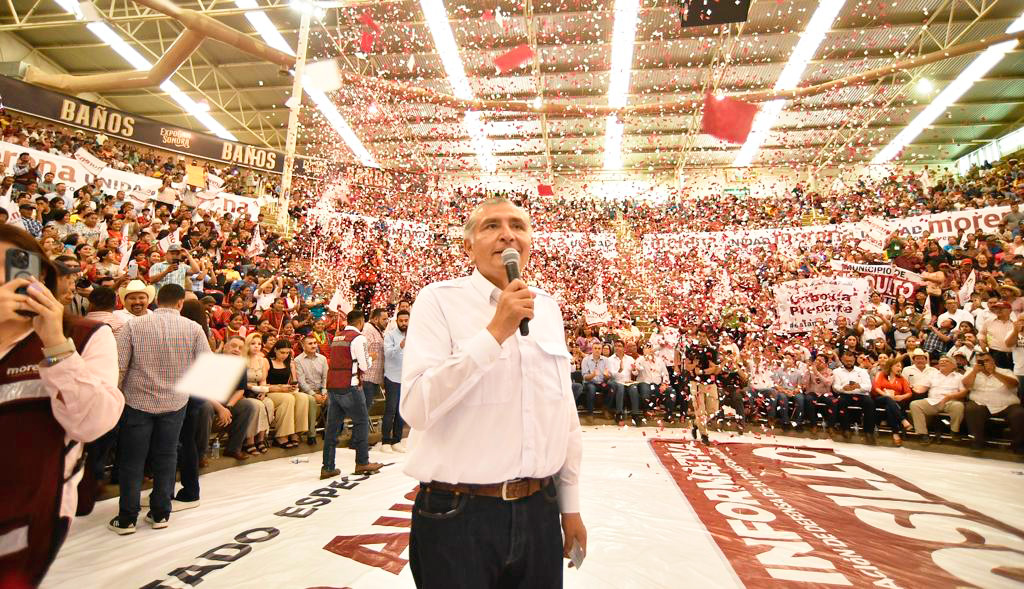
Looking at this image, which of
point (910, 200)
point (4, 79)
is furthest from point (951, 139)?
point (4, 79)

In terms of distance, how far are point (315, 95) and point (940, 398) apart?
48.0 feet

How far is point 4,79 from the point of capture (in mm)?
10039

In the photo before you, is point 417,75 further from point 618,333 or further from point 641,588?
point 641,588

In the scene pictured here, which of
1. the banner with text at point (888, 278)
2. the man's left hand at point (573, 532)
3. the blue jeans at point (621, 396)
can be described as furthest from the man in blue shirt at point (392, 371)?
the banner with text at point (888, 278)

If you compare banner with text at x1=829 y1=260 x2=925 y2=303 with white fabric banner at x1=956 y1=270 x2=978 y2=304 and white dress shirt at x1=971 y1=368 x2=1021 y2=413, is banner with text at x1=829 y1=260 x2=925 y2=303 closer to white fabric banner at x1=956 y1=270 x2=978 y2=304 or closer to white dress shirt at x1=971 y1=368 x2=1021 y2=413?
white fabric banner at x1=956 y1=270 x2=978 y2=304

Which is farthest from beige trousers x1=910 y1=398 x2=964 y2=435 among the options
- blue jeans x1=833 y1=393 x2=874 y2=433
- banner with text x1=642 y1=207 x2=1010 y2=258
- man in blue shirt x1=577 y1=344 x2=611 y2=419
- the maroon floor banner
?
banner with text x1=642 y1=207 x2=1010 y2=258

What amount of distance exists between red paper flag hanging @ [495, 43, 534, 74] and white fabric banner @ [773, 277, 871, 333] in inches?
314

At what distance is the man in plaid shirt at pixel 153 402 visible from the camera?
122 inches

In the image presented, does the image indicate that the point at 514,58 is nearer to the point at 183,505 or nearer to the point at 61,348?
the point at 183,505

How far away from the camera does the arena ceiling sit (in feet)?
35.7

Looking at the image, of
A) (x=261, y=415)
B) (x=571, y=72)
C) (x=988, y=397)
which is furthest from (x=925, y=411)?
(x=571, y=72)

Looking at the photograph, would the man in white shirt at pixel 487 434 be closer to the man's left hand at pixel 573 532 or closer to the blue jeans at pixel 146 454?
the man's left hand at pixel 573 532

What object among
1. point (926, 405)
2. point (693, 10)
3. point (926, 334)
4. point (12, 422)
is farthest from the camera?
point (926, 334)

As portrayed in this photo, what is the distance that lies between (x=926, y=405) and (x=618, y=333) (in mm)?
4868
